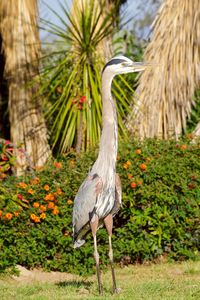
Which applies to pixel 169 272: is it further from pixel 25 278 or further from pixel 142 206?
pixel 25 278

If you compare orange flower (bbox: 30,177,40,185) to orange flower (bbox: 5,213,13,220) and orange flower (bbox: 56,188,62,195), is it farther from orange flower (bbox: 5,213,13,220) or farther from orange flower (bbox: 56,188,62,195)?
orange flower (bbox: 5,213,13,220)

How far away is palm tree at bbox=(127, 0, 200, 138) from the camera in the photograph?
1215 centimetres

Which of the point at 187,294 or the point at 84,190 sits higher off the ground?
the point at 84,190

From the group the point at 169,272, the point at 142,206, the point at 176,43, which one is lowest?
the point at 169,272

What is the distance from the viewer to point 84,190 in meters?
7.21

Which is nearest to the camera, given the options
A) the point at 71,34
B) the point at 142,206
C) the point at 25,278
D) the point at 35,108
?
the point at 25,278

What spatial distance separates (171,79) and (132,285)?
16.6ft

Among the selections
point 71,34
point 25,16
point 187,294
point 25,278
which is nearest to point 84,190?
point 187,294

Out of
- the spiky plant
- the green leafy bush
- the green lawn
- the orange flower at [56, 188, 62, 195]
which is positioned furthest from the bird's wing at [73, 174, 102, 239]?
the spiky plant

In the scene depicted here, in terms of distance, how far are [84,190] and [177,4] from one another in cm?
593

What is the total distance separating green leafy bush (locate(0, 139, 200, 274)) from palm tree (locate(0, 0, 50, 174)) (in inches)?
114

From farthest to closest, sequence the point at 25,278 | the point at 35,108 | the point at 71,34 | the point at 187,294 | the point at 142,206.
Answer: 1. the point at 35,108
2. the point at 71,34
3. the point at 142,206
4. the point at 25,278
5. the point at 187,294

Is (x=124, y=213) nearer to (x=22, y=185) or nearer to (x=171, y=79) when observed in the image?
(x=22, y=185)

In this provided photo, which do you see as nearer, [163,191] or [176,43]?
[163,191]
